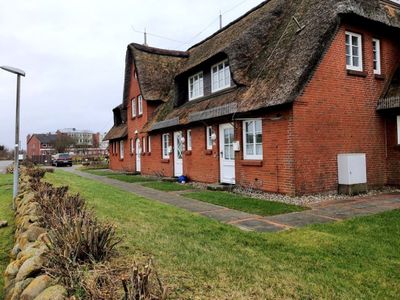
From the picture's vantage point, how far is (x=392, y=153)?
40.2 feet

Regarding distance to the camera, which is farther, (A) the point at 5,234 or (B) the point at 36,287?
(A) the point at 5,234

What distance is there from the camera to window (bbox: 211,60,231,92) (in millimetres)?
14453

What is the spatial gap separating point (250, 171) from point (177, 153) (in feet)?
22.0

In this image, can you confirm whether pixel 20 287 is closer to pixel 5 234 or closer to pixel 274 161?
pixel 5 234

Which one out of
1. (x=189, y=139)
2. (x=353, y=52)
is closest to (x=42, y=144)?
(x=189, y=139)

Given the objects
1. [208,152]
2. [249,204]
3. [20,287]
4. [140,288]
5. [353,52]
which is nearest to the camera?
[140,288]

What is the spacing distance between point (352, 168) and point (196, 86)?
8.97 m

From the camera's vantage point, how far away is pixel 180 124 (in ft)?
53.2

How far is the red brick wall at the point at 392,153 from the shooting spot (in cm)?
1209

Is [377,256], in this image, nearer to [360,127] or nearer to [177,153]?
[360,127]

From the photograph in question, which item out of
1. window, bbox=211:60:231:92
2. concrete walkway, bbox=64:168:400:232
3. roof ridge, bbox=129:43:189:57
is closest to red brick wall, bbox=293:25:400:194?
concrete walkway, bbox=64:168:400:232

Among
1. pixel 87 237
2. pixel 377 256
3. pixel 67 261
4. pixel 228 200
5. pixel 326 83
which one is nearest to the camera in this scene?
pixel 67 261

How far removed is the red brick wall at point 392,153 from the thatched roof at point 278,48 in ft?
11.1

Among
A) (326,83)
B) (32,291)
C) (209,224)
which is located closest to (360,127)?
(326,83)
